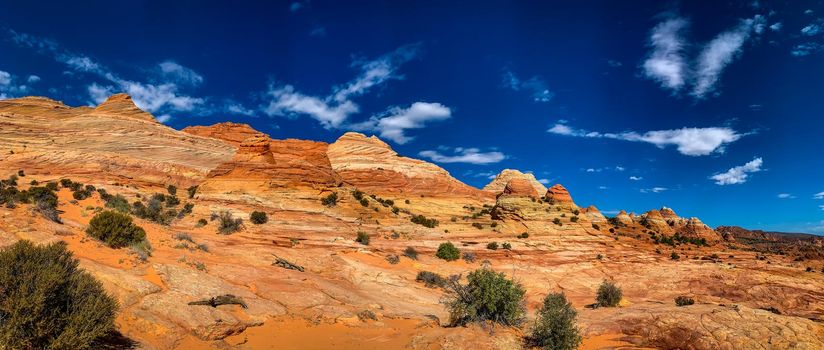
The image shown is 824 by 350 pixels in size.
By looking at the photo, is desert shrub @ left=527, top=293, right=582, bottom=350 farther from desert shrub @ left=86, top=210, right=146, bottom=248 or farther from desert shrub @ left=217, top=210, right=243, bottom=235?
desert shrub @ left=217, top=210, right=243, bottom=235

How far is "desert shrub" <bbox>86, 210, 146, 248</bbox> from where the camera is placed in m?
15.3

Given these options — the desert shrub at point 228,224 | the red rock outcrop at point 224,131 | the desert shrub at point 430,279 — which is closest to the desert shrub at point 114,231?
the desert shrub at point 228,224

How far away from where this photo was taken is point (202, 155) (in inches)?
2516

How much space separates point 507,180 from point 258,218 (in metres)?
85.8

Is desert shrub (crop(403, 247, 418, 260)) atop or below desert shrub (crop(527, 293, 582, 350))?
atop

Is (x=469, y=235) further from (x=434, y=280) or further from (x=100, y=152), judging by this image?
(x=100, y=152)

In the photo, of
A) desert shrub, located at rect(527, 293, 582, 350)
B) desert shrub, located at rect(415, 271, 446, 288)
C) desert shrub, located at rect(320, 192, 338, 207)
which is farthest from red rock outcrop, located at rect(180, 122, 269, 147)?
desert shrub, located at rect(527, 293, 582, 350)

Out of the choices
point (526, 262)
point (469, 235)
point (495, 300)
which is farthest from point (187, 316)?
point (469, 235)

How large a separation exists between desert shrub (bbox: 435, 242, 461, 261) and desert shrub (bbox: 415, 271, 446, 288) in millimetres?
6102

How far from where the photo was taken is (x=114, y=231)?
1555cm

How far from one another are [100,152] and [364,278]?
5134cm

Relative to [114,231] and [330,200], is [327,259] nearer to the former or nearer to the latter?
[114,231]

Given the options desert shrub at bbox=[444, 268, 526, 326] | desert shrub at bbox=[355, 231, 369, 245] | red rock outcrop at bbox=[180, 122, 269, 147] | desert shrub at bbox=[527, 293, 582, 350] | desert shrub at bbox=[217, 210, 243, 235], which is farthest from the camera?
red rock outcrop at bbox=[180, 122, 269, 147]

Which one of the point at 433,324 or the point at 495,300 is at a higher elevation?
the point at 495,300
